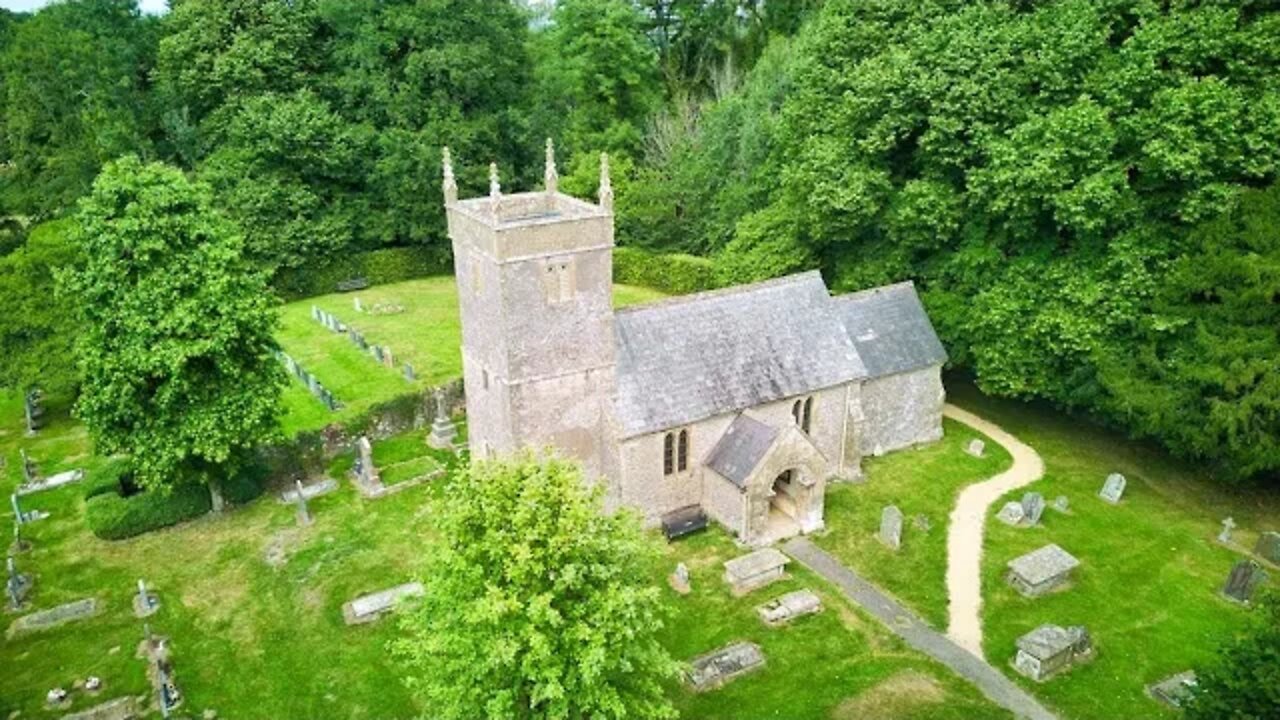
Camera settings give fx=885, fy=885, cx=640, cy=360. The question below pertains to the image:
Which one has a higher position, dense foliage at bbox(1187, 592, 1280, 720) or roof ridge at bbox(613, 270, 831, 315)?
roof ridge at bbox(613, 270, 831, 315)

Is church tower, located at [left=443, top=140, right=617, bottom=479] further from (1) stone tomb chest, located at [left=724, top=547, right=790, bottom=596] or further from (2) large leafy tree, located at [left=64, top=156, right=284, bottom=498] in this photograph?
(2) large leafy tree, located at [left=64, top=156, right=284, bottom=498]

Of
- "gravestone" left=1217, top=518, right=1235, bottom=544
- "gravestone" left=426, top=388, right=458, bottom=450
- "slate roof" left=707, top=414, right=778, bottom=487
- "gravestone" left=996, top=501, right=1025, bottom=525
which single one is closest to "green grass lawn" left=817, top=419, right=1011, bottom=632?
"gravestone" left=996, top=501, right=1025, bottom=525

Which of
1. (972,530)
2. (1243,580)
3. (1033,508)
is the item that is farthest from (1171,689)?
(1033,508)

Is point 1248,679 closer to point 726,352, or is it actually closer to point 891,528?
point 891,528

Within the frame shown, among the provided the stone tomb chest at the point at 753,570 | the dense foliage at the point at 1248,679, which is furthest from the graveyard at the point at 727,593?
the dense foliage at the point at 1248,679

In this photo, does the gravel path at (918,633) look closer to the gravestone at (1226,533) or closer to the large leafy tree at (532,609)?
the large leafy tree at (532,609)

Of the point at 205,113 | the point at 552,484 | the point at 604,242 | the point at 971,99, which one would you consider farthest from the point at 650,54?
the point at 552,484

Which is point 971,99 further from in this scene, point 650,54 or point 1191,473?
point 650,54
